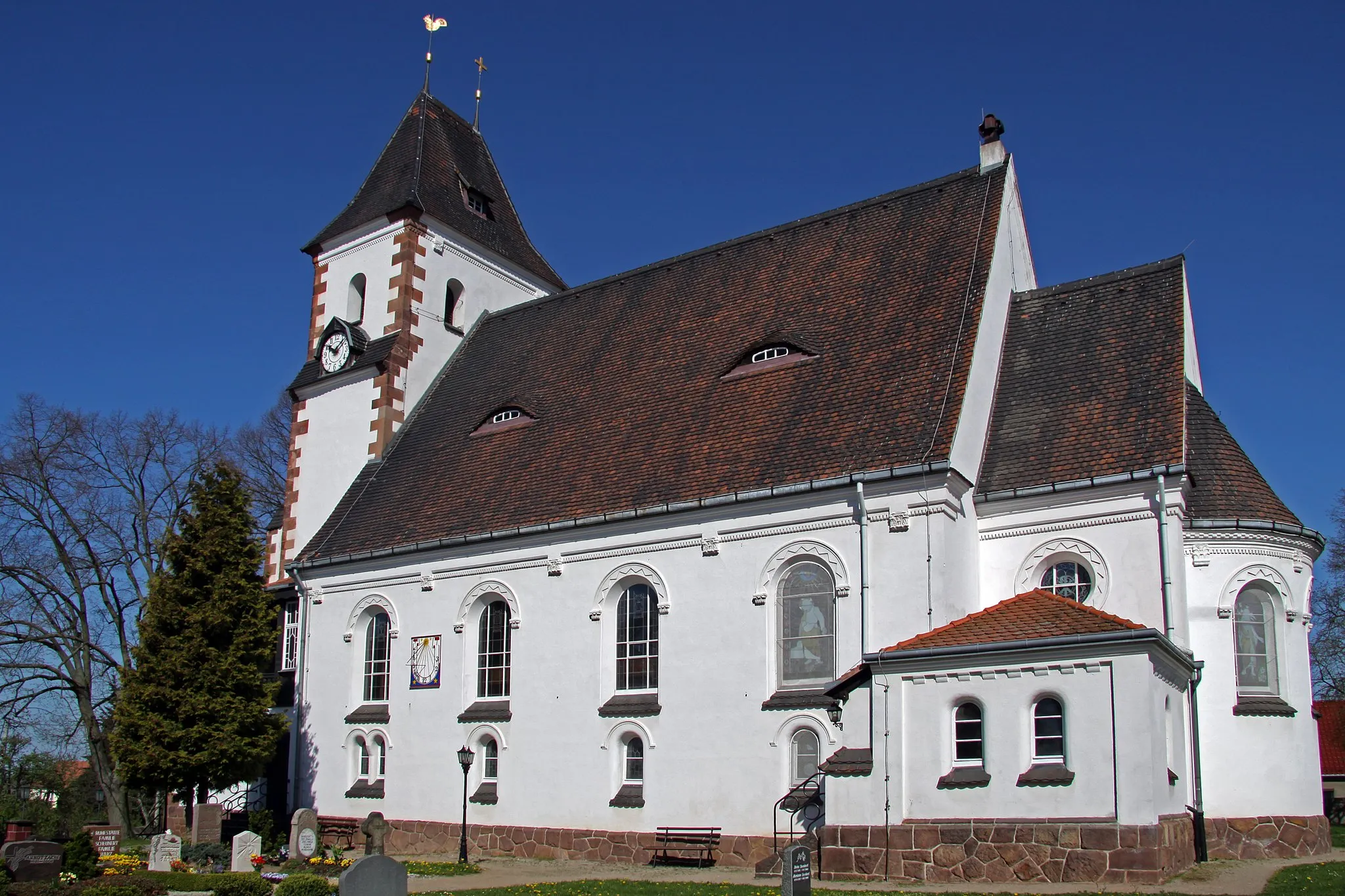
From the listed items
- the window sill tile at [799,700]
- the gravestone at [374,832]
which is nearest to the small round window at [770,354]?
the window sill tile at [799,700]

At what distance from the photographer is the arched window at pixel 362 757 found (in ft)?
92.7

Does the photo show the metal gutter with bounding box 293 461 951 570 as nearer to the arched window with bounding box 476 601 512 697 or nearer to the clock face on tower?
the arched window with bounding box 476 601 512 697

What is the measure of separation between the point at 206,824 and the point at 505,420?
11.2 meters

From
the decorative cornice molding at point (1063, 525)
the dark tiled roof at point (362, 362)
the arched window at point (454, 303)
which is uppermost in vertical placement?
the arched window at point (454, 303)

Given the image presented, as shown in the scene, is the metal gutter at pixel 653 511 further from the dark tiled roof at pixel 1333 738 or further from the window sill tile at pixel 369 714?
the dark tiled roof at pixel 1333 738

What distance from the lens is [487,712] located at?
84.0ft

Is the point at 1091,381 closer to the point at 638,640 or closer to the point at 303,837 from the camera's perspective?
the point at 638,640

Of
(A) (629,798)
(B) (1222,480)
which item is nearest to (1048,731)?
(B) (1222,480)

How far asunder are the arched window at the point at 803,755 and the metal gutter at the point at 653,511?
421 cm

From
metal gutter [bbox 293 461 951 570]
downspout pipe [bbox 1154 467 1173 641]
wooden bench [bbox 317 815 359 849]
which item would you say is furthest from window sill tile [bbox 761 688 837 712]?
wooden bench [bbox 317 815 359 849]

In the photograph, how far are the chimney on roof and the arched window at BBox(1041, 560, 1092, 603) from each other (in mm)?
9133

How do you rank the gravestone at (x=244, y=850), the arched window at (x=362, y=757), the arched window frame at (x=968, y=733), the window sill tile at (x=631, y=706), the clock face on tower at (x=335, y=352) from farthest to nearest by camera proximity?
1. the clock face on tower at (x=335, y=352)
2. the arched window at (x=362, y=757)
3. the gravestone at (x=244, y=850)
4. the window sill tile at (x=631, y=706)
5. the arched window frame at (x=968, y=733)

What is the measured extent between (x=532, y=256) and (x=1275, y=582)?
24.4 metres

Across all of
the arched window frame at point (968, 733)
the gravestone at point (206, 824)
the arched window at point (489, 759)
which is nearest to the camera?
the arched window frame at point (968, 733)
